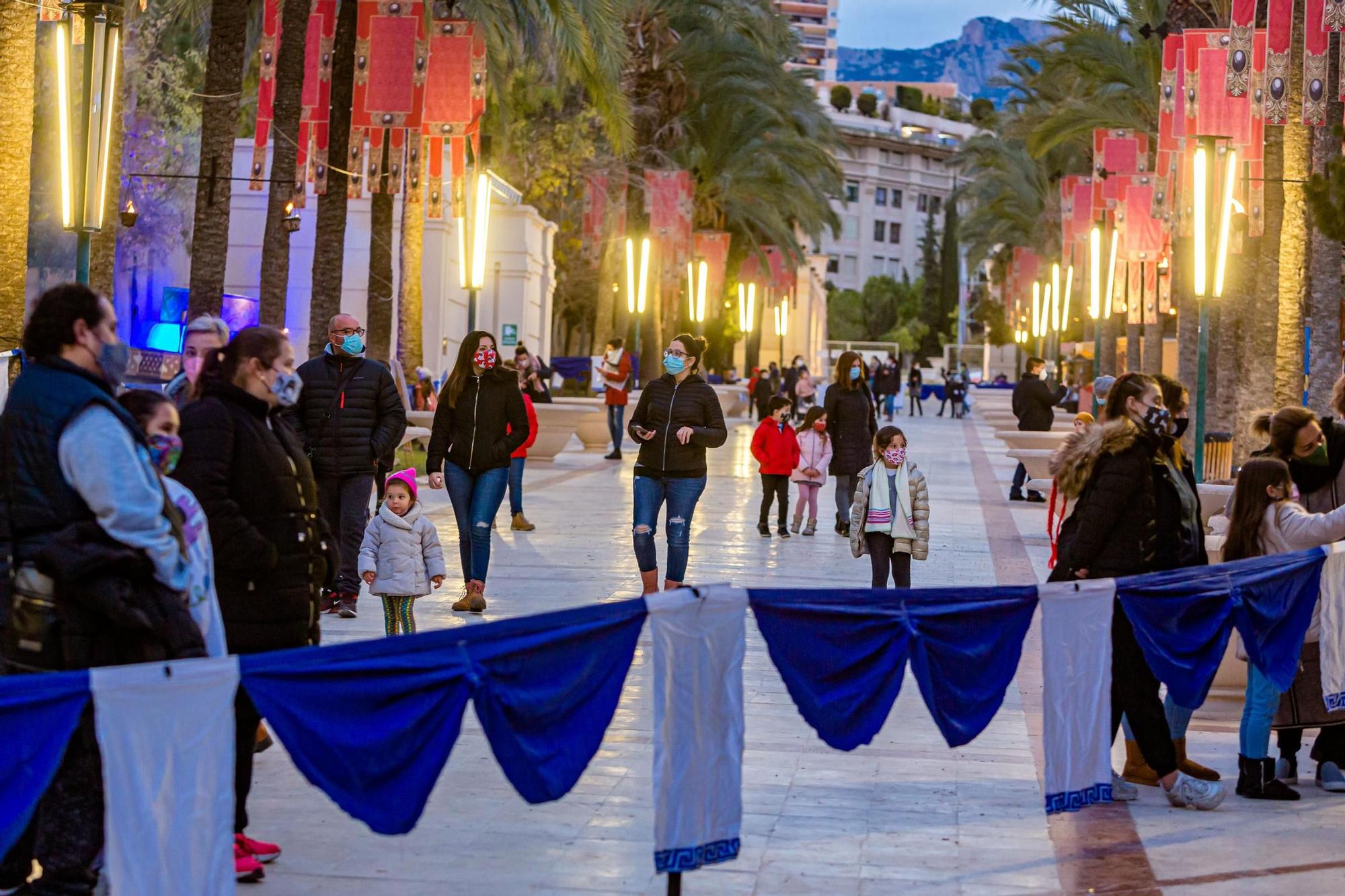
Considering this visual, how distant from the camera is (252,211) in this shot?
34.4m

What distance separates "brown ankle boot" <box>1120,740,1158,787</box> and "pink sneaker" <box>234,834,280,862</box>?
3.44m

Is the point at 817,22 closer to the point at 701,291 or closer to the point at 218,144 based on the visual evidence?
the point at 701,291

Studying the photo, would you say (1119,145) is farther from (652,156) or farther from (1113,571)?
(1113,571)

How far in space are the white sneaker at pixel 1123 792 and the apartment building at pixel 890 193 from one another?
139179 millimetres

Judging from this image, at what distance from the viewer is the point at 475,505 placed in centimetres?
1091

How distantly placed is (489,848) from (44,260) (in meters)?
24.4

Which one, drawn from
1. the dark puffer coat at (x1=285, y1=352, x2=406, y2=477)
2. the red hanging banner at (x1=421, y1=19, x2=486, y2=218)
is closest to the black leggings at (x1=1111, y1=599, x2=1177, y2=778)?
the dark puffer coat at (x1=285, y1=352, x2=406, y2=477)

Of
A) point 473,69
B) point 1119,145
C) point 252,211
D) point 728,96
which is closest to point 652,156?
point 728,96

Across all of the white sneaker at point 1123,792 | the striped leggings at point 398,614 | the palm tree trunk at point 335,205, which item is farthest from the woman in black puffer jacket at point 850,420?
the white sneaker at point 1123,792

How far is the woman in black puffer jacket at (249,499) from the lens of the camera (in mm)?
5535

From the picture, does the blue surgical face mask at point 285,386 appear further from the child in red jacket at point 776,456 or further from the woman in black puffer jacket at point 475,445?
the child in red jacket at point 776,456

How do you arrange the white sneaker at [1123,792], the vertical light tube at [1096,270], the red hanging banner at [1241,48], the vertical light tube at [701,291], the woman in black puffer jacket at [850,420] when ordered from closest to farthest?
the white sneaker at [1123,792] → the woman in black puffer jacket at [850,420] → the red hanging banner at [1241,48] → the vertical light tube at [1096,270] → the vertical light tube at [701,291]

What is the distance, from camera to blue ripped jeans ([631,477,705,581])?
10922mm

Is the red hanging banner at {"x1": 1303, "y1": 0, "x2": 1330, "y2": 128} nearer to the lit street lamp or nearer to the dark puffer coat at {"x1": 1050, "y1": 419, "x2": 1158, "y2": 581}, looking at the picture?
the dark puffer coat at {"x1": 1050, "y1": 419, "x2": 1158, "y2": 581}
